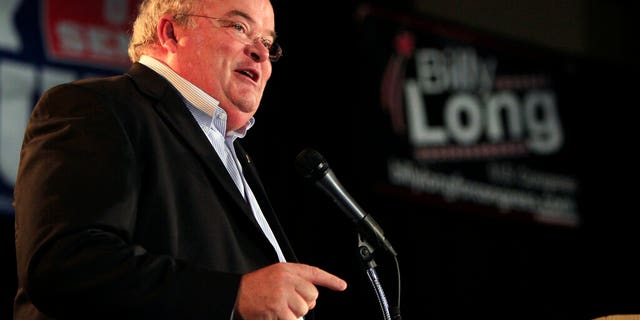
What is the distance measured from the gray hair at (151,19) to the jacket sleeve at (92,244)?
1.85 ft

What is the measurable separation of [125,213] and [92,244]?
0.10 metres

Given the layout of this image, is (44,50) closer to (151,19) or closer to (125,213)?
(151,19)

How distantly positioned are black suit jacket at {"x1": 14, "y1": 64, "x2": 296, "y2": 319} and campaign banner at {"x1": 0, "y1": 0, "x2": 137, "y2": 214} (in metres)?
1.40

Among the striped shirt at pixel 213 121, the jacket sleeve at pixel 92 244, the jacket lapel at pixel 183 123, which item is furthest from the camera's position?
the striped shirt at pixel 213 121

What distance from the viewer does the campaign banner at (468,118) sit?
166 inches

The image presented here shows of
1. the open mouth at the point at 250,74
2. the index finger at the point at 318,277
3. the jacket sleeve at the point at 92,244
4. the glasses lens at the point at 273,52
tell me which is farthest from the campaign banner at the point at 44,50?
the index finger at the point at 318,277

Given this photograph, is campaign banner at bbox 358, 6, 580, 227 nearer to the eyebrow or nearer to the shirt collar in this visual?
the eyebrow

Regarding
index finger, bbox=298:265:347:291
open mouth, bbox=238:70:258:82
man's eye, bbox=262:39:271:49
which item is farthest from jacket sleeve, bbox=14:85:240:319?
man's eye, bbox=262:39:271:49

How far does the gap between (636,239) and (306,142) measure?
2251mm

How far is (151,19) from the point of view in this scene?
204cm

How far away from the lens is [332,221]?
3973 mm

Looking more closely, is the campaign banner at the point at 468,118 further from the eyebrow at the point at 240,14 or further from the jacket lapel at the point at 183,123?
the jacket lapel at the point at 183,123

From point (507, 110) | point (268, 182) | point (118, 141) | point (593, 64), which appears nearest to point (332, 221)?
point (268, 182)

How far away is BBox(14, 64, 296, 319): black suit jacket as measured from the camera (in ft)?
4.40
